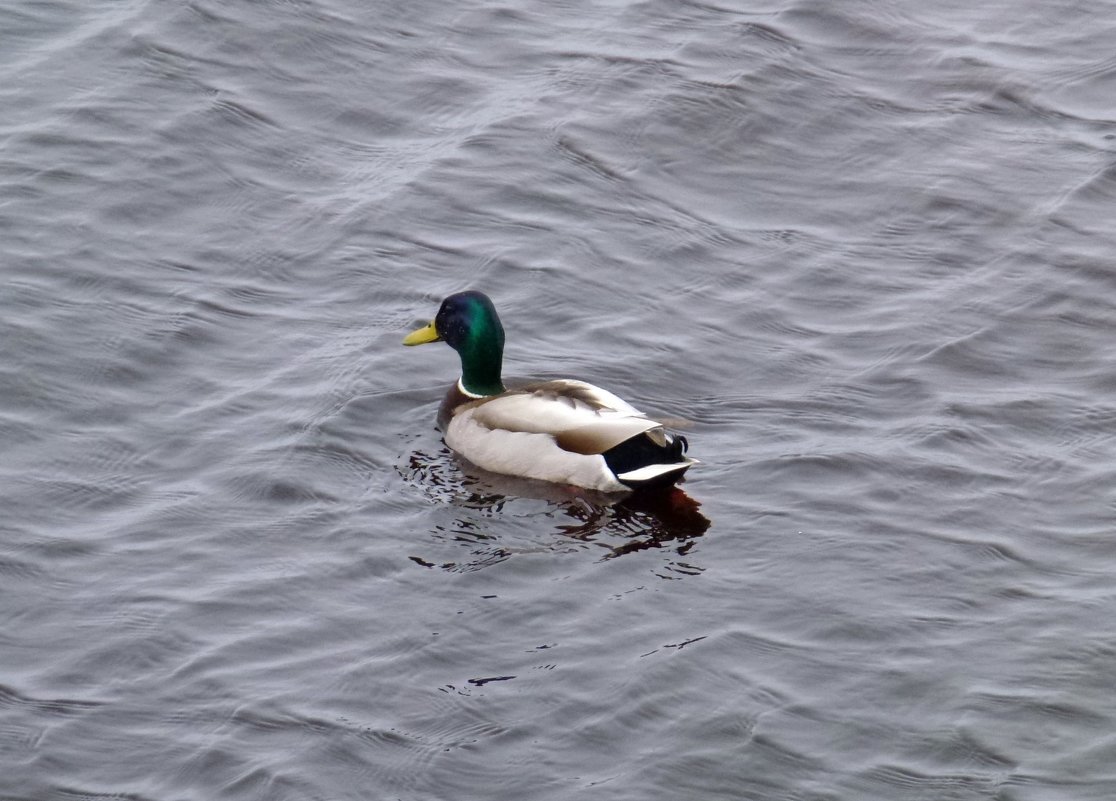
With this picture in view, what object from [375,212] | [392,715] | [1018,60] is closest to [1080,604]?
[392,715]

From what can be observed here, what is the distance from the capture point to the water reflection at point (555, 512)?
8.17 m

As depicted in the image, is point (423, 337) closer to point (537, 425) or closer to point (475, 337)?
point (475, 337)

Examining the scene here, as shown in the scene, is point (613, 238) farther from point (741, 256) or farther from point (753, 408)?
point (753, 408)

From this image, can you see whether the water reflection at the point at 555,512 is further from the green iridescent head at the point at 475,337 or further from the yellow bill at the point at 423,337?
the yellow bill at the point at 423,337

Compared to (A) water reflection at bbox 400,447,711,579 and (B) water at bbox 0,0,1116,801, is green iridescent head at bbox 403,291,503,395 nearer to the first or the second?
(B) water at bbox 0,0,1116,801

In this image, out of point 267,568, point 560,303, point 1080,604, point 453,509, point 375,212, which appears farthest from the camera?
point 375,212

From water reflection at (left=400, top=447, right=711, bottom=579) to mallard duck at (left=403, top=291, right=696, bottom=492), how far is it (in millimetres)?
82

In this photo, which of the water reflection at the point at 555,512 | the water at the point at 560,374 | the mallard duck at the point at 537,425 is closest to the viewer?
the water at the point at 560,374

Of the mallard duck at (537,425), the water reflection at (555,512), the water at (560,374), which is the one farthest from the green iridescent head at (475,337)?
the water reflection at (555,512)

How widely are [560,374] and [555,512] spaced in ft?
4.20

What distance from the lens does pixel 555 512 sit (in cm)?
874

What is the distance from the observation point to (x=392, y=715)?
6.81m

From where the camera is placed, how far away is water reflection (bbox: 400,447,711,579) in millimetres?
8172

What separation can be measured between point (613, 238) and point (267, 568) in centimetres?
387
